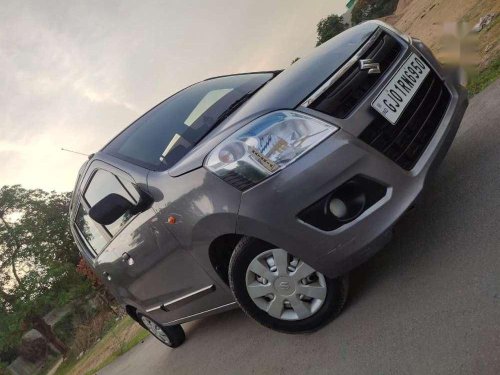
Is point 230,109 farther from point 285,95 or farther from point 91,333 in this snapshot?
point 91,333

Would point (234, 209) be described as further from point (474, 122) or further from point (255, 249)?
point (474, 122)

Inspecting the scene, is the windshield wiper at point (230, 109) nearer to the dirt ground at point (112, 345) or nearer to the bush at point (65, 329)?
the dirt ground at point (112, 345)

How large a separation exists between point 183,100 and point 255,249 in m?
1.89

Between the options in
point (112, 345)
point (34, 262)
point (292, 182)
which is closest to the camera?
point (292, 182)

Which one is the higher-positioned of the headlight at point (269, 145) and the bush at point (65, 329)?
the headlight at point (269, 145)

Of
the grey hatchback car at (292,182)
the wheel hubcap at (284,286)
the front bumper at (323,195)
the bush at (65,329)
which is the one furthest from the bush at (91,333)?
the front bumper at (323,195)

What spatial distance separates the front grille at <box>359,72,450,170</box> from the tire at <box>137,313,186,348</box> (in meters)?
2.77

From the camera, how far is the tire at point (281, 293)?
2.36 metres

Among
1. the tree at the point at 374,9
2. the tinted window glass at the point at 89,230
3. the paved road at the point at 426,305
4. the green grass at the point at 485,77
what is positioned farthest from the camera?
the tree at the point at 374,9

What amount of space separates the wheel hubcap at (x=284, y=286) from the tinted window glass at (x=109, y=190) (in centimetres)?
100

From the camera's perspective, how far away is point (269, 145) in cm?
218

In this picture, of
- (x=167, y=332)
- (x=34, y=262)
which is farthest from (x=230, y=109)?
(x=34, y=262)

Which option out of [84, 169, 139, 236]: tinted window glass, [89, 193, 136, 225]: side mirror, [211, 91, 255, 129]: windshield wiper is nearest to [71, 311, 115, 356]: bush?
[84, 169, 139, 236]: tinted window glass

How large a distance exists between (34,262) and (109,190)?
19.8 meters
